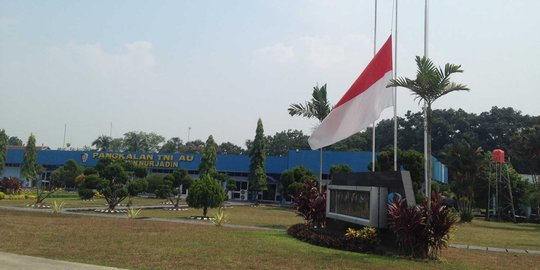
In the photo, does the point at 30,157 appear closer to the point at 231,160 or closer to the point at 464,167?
the point at 231,160

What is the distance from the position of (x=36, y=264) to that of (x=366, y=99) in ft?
34.6

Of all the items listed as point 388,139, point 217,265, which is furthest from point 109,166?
point 388,139

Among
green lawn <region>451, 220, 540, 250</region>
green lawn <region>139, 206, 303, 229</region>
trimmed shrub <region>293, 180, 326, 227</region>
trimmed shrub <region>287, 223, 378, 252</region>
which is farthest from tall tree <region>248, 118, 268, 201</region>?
trimmed shrub <region>287, 223, 378, 252</region>

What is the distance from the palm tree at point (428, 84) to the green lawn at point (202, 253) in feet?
8.48

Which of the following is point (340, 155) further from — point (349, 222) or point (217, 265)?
point (217, 265)

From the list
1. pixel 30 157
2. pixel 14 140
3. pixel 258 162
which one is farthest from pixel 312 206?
pixel 14 140

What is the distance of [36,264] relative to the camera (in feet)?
30.5

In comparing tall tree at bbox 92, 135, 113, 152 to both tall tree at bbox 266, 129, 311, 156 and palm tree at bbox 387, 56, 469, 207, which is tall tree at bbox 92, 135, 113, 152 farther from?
palm tree at bbox 387, 56, 469, 207

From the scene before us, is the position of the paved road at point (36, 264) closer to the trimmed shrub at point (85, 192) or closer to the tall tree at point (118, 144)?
the trimmed shrub at point (85, 192)

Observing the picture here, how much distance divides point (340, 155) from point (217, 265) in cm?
4077

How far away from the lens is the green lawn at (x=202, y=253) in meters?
10.3

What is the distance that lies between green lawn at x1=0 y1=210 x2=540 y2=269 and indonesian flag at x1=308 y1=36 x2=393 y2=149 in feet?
13.8

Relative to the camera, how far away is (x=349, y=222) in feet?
49.2

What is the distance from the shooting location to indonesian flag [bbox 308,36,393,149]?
15.0m
